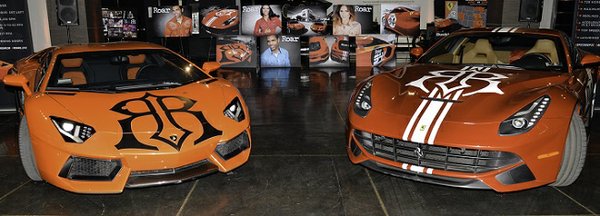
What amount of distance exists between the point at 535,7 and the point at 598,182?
25.5ft

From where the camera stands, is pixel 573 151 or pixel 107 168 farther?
pixel 573 151

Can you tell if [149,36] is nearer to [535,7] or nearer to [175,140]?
[535,7]

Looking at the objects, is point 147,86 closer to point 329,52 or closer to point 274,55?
point 274,55

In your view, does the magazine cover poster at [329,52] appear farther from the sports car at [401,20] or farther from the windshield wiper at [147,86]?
the windshield wiper at [147,86]

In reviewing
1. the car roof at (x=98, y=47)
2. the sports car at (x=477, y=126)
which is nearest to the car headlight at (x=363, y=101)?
the sports car at (x=477, y=126)

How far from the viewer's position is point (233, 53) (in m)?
12.0

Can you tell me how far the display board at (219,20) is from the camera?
1220 cm

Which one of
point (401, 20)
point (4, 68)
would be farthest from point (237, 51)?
point (4, 68)

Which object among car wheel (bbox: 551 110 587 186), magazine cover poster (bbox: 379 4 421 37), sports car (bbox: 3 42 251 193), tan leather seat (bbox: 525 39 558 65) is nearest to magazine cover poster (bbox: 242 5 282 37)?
magazine cover poster (bbox: 379 4 421 37)

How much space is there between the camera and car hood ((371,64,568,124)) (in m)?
3.29

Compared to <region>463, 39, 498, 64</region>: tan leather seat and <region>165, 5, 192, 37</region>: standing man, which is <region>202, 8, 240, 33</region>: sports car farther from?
<region>463, 39, 498, 64</region>: tan leather seat

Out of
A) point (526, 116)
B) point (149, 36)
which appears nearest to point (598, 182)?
point (526, 116)

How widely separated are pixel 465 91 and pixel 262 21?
361 inches

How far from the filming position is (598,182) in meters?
3.74
